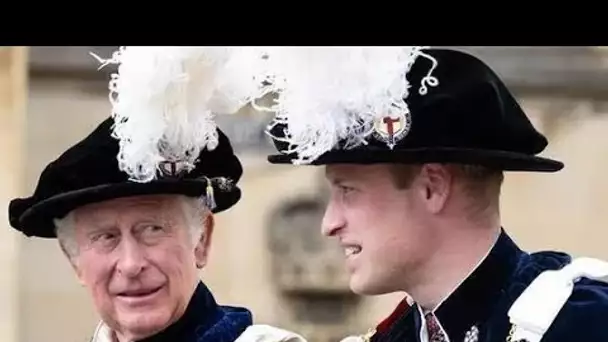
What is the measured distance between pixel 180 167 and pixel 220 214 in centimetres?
11


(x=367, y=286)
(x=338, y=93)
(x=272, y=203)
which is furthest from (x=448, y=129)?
(x=272, y=203)

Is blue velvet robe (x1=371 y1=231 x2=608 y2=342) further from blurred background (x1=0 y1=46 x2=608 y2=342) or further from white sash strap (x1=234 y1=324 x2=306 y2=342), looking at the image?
white sash strap (x1=234 y1=324 x2=306 y2=342)

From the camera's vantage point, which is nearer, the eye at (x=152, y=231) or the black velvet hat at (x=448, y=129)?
the black velvet hat at (x=448, y=129)

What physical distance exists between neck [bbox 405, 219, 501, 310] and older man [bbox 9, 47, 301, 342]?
281 millimetres

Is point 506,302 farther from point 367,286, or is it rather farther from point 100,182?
point 100,182

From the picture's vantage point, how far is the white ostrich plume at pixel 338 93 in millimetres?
1785

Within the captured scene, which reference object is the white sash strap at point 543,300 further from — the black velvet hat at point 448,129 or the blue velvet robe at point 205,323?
the blue velvet robe at point 205,323

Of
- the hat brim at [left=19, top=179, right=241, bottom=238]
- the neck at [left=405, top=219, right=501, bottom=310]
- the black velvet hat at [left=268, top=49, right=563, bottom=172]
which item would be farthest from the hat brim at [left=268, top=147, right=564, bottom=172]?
the hat brim at [left=19, top=179, right=241, bottom=238]

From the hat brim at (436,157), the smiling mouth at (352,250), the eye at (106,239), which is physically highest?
the hat brim at (436,157)

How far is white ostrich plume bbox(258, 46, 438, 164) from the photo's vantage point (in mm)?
1785

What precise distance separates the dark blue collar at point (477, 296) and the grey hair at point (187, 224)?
1.39 ft

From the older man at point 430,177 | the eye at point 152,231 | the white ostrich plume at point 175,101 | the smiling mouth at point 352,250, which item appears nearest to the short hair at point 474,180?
the older man at point 430,177
